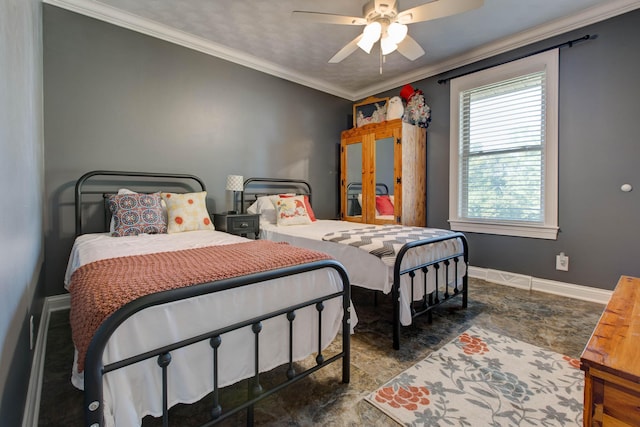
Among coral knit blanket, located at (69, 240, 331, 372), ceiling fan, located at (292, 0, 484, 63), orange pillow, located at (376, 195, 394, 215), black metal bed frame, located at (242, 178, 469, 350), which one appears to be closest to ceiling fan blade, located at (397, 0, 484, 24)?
ceiling fan, located at (292, 0, 484, 63)

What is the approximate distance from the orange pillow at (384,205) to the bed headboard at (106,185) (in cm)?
242

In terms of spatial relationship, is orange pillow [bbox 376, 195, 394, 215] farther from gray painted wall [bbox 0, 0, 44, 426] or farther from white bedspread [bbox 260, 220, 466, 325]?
gray painted wall [bbox 0, 0, 44, 426]

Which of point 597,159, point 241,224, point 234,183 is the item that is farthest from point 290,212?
point 597,159

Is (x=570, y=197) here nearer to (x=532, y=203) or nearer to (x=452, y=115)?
(x=532, y=203)

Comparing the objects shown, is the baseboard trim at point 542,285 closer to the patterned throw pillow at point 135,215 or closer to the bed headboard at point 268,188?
the bed headboard at point 268,188

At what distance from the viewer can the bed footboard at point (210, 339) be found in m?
0.80

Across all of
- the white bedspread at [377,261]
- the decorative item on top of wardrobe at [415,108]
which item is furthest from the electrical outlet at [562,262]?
the decorative item on top of wardrobe at [415,108]

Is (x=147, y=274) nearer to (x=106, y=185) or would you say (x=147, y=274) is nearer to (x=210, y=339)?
(x=210, y=339)

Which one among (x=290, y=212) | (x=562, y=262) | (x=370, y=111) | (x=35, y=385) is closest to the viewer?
(x=35, y=385)

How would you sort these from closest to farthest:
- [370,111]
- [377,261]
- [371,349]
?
[371,349]
[377,261]
[370,111]

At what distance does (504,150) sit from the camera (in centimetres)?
333

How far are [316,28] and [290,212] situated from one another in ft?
6.50

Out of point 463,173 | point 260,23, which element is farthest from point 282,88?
point 463,173

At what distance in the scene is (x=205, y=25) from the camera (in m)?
2.96
